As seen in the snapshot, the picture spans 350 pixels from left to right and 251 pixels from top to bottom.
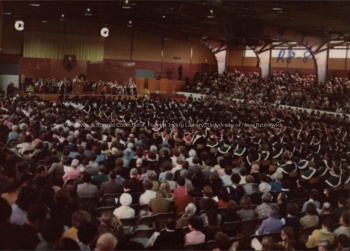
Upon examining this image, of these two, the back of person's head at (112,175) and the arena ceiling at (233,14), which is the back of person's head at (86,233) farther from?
the arena ceiling at (233,14)

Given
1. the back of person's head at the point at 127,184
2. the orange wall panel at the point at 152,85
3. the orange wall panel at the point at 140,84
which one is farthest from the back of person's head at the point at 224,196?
the orange wall panel at the point at 152,85

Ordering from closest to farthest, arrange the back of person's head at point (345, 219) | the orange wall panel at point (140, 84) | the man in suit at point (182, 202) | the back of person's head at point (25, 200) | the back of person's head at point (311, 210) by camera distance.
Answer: the back of person's head at point (25, 200)
the back of person's head at point (345, 219)
the back of person's head at point (311, 210)
the man in suit at point (182, 202)
the orange wall panel at point (140, 84)

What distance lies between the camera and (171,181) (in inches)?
400

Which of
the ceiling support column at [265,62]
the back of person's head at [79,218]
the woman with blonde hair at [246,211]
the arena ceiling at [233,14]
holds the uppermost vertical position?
the arena ceiling at [233,14]

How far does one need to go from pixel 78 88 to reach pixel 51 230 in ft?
96.2

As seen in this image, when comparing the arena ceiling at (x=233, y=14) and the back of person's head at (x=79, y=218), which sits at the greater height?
the arena ceiling at (x=233, y=14)

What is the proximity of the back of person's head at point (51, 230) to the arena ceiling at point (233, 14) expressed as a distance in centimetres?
1104

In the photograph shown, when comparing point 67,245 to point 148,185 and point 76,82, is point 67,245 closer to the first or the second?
point 148,185

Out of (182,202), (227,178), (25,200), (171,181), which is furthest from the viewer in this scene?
(227,178)

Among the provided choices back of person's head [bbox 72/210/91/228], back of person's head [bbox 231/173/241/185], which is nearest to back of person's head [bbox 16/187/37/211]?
back of person's head [bbox 72/210/91/228]

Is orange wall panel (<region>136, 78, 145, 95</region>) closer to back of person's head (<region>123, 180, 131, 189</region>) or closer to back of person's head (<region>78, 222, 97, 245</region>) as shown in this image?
back of person's head (<region>123, 180, 131, 189</region>)

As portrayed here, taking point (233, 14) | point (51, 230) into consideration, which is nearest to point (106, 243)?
point (51, 230)

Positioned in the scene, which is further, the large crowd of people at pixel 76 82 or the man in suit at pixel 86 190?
the large crowd of people at pixel 76 82

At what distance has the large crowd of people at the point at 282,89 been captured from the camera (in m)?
27.8
